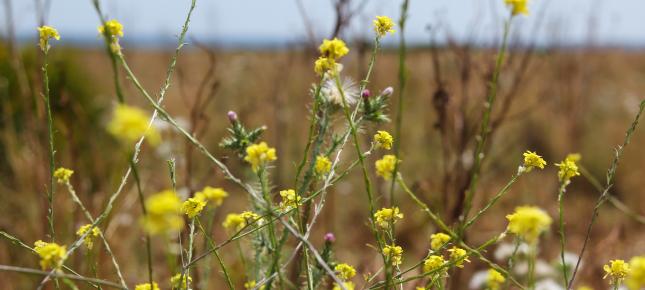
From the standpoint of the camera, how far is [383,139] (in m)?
1.25

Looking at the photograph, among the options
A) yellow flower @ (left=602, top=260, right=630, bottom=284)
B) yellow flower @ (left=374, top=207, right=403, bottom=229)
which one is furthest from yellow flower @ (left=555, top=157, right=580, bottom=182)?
yellow flower @ (left=374, top=207, right=403, bottom=229)

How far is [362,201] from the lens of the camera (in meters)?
5.75

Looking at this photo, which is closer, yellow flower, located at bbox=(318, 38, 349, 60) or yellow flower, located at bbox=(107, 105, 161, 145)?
yellow flower, located at bbox=(107, 105, 161, 145)

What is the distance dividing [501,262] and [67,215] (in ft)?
8.05

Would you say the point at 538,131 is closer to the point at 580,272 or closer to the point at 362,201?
the point at 362,201

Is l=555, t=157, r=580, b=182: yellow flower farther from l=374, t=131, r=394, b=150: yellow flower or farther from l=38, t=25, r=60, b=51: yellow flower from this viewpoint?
l=38, t=25, r=60, b=51: yellow flower

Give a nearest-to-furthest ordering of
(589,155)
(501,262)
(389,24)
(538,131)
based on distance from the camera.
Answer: (389,24) < (501,262) < (589,155) < (538,131)

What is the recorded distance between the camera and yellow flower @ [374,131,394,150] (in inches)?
48.9

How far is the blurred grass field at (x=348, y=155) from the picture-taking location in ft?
8.96

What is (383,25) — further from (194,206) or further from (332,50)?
(194,206)

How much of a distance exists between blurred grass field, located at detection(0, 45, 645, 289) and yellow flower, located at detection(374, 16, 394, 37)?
48 cm

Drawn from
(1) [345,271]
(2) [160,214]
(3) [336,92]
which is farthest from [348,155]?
(2) [160,214]

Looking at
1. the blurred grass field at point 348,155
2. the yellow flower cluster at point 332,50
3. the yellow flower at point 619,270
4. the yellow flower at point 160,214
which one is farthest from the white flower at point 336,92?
the yellow flower at point 160,214

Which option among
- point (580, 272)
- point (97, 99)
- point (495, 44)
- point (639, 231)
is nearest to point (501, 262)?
point (580, 272)
